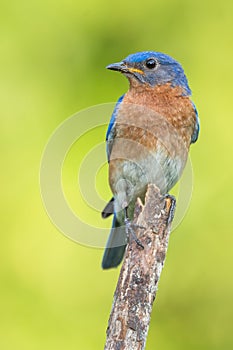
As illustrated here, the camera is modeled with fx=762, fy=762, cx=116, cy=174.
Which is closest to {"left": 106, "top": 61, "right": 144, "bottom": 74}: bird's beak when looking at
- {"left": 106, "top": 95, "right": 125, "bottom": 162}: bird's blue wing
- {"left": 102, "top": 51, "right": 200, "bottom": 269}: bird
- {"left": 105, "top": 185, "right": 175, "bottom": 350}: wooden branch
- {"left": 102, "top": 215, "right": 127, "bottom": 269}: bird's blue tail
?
{"left": 102, "top": 51, "right": 200, "bottom": 269}: bird

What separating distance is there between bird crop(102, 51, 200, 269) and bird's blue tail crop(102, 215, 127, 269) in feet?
1.15

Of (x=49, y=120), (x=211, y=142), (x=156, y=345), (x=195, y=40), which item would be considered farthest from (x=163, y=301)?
(x=195, y=40)

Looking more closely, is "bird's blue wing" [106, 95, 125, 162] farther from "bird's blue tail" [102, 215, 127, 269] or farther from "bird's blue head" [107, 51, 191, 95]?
"bird's blue tail" [102, 215, 127, 269]

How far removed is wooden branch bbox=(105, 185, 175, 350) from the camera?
4305 mm

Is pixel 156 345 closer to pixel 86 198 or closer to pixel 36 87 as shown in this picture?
pixel 86 198

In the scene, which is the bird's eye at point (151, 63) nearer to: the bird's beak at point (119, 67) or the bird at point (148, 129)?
the bird at point (148, 129)

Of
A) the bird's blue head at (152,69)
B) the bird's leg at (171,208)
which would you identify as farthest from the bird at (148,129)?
the bird's leg at (171,208)

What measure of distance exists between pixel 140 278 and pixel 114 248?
2.19m

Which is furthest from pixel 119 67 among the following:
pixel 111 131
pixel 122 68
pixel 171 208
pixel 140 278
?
pixel 140 278

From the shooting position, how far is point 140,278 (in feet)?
14.8

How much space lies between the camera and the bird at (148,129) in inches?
233

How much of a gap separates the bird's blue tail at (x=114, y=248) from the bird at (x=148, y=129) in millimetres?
349

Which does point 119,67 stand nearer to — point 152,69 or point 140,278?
point 152,69

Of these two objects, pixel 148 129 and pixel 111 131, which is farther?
pixel 111 131
